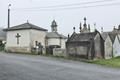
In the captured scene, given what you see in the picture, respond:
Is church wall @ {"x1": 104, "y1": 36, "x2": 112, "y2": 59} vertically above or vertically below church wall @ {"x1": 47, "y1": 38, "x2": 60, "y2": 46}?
below

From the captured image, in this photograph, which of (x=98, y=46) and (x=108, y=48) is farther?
(x=108, y=48)

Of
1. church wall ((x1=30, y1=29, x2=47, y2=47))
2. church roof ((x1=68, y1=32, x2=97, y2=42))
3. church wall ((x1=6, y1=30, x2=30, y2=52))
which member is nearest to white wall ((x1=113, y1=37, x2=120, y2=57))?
church roof ((x1=68, y1=32, x2=97, y2=42))

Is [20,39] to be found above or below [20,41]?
above

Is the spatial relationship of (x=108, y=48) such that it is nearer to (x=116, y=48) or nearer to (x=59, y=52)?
(x=116, y=48)

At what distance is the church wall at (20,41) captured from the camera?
4312 cm

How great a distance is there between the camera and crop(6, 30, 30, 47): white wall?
43250 millimetres

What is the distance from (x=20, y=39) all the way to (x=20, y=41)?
1.23 ft

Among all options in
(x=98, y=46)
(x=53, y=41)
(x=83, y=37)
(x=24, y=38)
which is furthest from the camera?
(x=53, y=41)

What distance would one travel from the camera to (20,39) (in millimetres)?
44156

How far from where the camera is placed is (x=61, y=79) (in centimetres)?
1498

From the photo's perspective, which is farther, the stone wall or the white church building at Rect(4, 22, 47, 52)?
the white church building at Rect(4, 22, 47, 52)

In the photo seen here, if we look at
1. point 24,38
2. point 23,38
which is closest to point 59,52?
point 24,38

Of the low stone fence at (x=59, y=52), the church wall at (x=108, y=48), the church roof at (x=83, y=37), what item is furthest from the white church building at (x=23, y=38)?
the church wall at (x=108, y=48)

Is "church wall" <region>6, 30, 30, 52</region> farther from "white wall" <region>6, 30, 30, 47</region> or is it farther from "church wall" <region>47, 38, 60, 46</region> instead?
"church wall" <region>47, 38, 60, 46</region>
